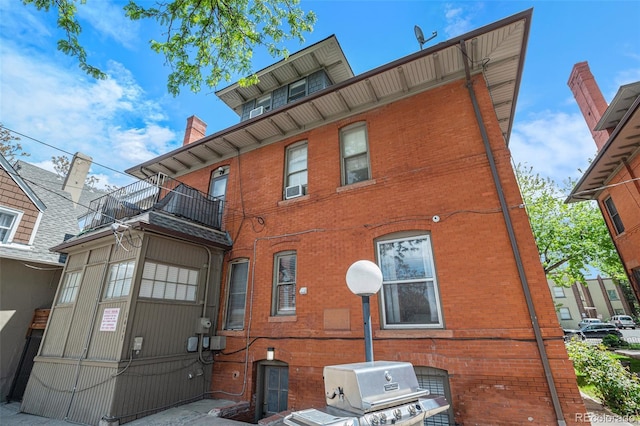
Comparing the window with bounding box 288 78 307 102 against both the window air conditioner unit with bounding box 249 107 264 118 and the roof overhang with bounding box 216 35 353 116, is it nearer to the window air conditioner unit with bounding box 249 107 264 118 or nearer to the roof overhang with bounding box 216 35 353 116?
the roof overhang with bounding box 216 35 353 116

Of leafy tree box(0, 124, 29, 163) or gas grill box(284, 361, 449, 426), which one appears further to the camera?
leafy tree box(0, 124, 29, 163)

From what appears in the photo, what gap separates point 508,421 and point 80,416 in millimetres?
8390

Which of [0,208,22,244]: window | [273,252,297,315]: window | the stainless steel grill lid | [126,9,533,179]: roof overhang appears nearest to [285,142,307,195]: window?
[126,9,533,179]: roof overhang

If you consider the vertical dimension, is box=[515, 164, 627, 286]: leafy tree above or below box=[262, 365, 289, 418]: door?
above

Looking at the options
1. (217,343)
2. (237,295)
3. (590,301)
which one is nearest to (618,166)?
(237,295)

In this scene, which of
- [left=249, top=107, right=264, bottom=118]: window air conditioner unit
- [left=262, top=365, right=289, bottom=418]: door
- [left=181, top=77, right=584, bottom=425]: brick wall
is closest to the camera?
[left=181, top=77, right=584, bottom=425]: brick wall

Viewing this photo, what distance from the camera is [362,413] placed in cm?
221

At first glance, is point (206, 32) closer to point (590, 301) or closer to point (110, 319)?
point (110, 319)

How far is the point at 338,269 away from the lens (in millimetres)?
7035

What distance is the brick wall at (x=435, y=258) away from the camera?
500 centimetres

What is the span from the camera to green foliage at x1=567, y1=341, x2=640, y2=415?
593 cm

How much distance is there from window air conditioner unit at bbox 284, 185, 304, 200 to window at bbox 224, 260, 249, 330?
238 centimetres

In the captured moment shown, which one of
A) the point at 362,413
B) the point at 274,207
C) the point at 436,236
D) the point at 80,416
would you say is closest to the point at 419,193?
the point at 436,236

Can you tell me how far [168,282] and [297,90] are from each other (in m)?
7.76
